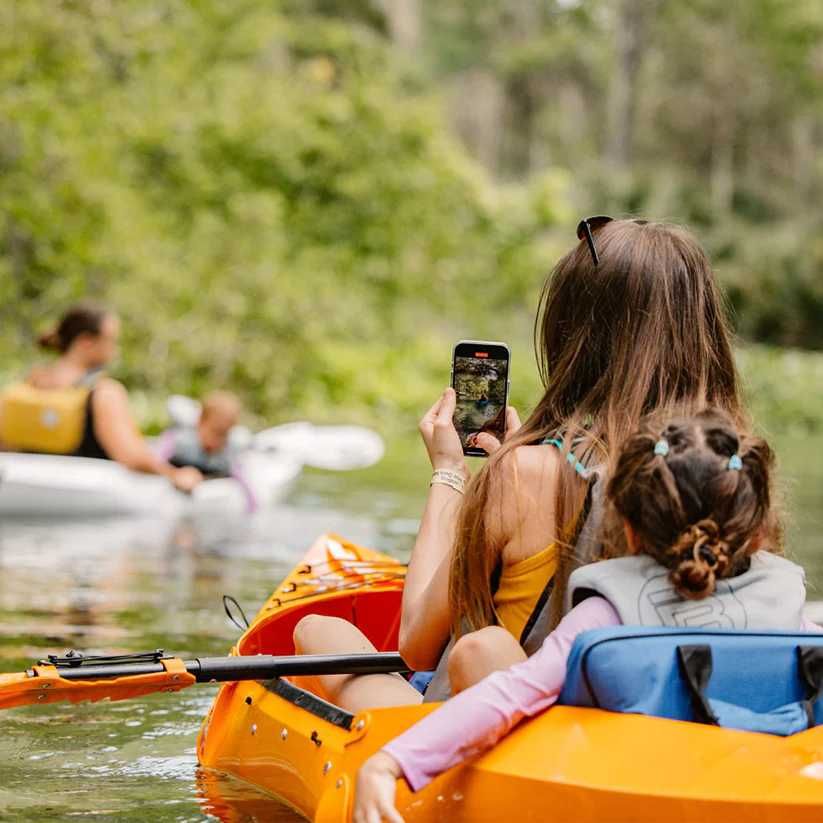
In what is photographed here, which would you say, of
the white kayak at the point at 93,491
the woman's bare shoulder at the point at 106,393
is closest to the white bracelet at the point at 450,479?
the woman's bare shoulder at the point at 106,393

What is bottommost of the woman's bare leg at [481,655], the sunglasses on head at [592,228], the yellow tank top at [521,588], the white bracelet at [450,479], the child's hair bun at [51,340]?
the woman's bare leg at [481,655]

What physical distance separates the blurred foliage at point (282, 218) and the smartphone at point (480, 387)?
10.1 metres

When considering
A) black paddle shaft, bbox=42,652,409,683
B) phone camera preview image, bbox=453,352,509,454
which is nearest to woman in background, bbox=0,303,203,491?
black paddle shaft, bbox=42,652,409,683

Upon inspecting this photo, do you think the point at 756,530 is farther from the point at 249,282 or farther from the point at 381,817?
the point at 249,282

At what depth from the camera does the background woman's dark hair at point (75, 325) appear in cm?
757

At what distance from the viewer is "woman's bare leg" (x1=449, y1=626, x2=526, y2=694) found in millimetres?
2203

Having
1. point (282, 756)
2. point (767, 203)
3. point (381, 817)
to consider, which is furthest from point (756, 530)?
point (767, 203)

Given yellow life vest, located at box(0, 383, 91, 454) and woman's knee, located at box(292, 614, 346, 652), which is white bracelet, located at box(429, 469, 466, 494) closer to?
woman's knee, located at box(292, 614, 346, 652)

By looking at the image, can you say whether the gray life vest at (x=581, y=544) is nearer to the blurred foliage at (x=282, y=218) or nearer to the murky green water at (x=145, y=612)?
the murky green water at (x=145, y=612)

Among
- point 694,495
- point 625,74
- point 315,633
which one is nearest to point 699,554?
point 694,495

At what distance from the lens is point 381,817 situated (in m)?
2.02

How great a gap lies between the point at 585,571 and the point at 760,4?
112ft

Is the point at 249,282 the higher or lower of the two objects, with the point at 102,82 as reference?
lower

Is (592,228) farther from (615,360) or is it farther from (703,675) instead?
(703,675)
